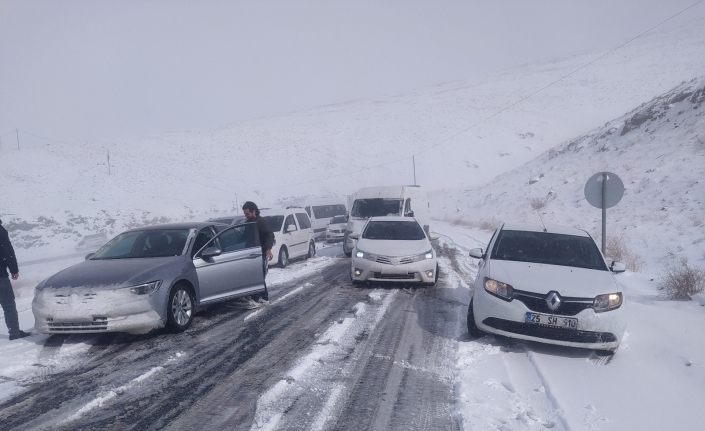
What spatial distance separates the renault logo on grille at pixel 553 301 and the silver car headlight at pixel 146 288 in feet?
16.6

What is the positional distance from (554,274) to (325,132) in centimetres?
6937

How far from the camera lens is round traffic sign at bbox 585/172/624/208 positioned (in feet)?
33.2

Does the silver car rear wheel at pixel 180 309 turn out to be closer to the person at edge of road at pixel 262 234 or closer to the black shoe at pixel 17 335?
the person at edge of road at pixel 262 234

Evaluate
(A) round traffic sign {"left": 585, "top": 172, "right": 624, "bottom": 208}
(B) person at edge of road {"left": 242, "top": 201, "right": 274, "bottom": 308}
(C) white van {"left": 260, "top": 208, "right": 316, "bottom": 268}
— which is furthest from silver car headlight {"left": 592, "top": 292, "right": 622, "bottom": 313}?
(C) white van {"left": 260, "top": 208, "right": 316, "bottom": 268}

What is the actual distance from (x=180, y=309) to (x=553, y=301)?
5.04 m

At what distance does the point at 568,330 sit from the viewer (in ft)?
19.2

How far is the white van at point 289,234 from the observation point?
14320 mm

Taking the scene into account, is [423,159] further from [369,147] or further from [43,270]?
[43,270]

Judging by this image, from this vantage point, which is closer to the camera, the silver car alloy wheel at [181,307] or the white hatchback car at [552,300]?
the white hatchback car at [552,300]

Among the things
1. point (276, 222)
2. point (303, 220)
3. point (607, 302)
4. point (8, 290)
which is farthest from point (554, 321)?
point (303, 220)

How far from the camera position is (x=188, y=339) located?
259 inches

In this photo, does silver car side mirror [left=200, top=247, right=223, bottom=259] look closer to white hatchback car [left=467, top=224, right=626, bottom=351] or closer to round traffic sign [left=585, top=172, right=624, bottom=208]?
white hatchback car [left=467, top=224, right=626, bottom=351]

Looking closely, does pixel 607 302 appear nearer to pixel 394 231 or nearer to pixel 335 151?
pixel 394 231

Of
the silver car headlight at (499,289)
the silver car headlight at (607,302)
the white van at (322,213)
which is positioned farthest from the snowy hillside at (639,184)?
the white van at (322,213)
